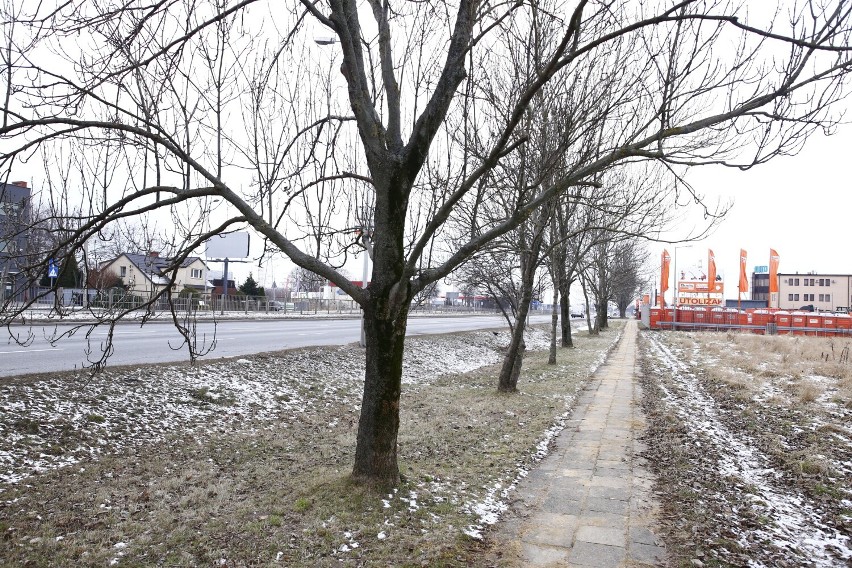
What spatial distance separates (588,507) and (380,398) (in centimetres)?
214

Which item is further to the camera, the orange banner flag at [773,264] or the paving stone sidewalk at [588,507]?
the orange banner flag at [773,264]

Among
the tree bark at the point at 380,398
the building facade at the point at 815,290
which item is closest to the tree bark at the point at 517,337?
the tree bark at the point at 380,398

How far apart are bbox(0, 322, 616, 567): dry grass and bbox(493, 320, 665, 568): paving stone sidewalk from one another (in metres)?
0.38

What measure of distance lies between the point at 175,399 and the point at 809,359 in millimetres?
17126

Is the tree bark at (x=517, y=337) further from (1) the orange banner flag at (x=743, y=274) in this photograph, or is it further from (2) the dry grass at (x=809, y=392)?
(1) the orange banner flag at (x=743, y=274)

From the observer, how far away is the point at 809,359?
16.2 meters

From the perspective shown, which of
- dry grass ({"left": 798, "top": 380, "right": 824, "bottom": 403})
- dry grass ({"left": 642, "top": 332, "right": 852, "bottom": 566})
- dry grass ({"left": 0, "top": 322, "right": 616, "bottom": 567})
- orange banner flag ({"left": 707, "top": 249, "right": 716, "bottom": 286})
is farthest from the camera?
orange banner flag ({"left": 707, "top": 249, "right": 716, "bottom": 286})

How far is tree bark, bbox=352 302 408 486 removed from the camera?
16.0 feet

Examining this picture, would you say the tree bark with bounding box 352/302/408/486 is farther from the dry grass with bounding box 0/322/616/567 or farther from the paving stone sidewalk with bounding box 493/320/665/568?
the paving stone sidewalk with bounding box 493/320/665/568

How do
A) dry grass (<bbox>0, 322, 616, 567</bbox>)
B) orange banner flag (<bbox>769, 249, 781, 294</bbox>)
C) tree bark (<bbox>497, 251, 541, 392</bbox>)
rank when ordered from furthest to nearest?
orange banner flag (<bbox>769, 249, 781, 294</bbox>)
tree bark (<bbox>497, 251, 541, 392</bbox>)
dry grass (<bbox>0, 322, 616, 567</bbox>)

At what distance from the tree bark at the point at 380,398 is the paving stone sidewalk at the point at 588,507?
3.96ft

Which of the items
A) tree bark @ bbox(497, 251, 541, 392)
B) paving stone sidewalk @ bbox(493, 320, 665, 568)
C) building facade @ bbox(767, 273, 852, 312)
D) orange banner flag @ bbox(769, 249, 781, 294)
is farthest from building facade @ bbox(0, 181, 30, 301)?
building facade @ bbox(767, 273, 852, 312)

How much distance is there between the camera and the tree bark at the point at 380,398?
487 cm

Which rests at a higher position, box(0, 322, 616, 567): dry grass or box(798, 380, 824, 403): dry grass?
box(798, 380, 824, 403): dry grass
